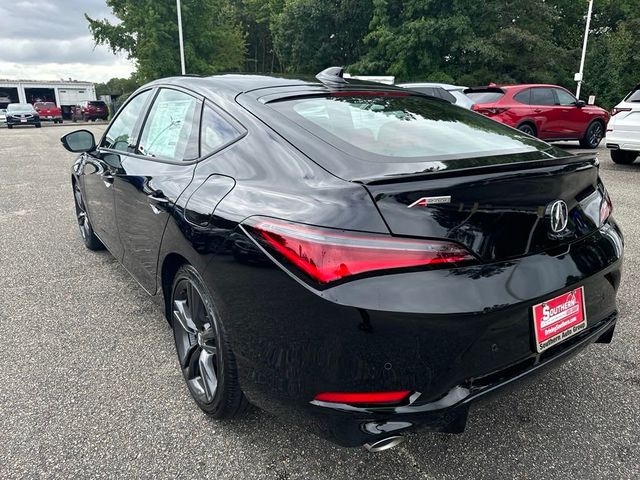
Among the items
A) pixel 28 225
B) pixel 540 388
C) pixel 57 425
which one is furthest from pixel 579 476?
pixel 28 225

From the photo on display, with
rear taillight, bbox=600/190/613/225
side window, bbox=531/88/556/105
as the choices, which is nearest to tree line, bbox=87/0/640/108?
side window, bbox=531/88/556/105

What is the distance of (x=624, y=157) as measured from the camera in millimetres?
10039

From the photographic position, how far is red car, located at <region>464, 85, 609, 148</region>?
10.8m

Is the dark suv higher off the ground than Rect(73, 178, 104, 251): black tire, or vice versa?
the dark suv

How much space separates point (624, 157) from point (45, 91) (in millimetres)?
60082

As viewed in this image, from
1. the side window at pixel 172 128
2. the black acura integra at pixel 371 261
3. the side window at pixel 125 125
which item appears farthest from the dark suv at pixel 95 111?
the black acura integra at pixel 371 261

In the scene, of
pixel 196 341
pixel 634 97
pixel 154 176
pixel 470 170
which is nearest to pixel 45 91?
pixel 634 97

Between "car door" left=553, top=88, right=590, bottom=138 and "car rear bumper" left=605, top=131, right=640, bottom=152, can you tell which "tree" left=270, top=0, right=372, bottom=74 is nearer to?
"car door" left=553, top=88, right=590, bottom=138

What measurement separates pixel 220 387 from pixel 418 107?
5.68 ft

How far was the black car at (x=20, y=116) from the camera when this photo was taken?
102 ft

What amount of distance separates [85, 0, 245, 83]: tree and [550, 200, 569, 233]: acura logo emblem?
29.4 m

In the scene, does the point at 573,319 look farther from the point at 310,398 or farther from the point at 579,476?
the point at 310,398

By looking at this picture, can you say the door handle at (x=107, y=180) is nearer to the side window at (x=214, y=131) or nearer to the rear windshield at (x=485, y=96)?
the side window at (x=214, y=131)

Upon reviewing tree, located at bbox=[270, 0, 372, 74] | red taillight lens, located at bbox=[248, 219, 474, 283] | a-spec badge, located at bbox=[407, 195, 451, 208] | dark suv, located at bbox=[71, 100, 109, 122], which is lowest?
red taillight lens, located at bbox=[248, 219, 474, 283]
